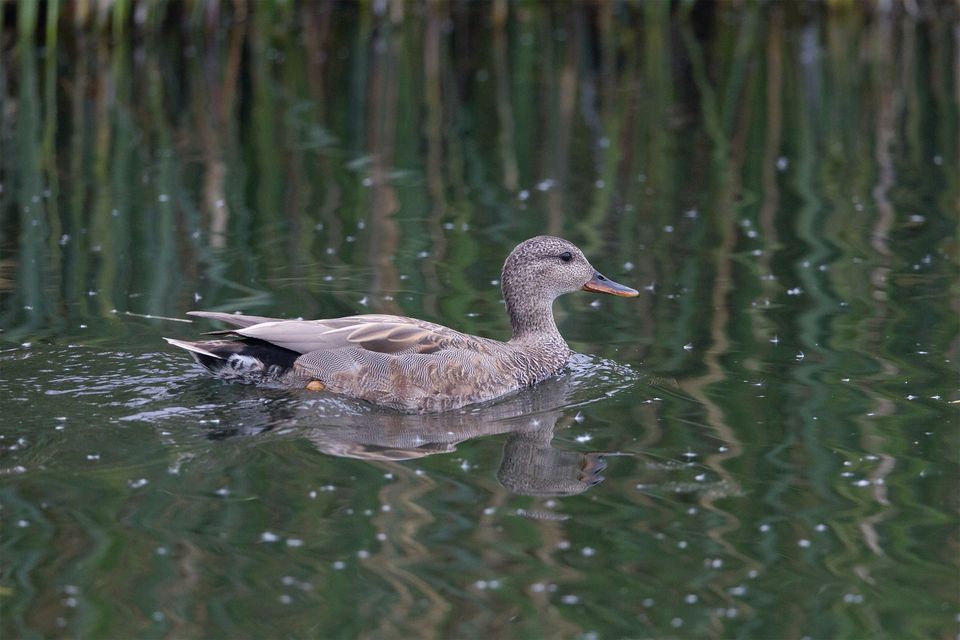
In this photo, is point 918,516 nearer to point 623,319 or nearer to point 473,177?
point 623,319

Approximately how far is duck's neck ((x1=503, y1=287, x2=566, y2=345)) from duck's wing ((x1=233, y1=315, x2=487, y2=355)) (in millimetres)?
675

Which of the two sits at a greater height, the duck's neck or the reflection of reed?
the reflection of reed

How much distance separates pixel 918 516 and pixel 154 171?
8.17m

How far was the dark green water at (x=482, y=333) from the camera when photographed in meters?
5.99

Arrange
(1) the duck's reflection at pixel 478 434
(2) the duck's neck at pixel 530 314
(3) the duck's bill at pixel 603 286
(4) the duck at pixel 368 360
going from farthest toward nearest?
(3) the duck's bill at pixel 603 286 < (2) the duck's neck at pixel 530 314 < (4) the duck at pixel 368 360 < (1) the duck's reflection at pixel 478 434

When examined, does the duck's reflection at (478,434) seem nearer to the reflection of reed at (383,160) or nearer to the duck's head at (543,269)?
the duck's head at (543,269)

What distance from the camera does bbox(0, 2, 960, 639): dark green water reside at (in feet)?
19.7

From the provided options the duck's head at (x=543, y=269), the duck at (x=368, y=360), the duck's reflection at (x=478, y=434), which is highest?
the duck's head at (x=543, y=269)

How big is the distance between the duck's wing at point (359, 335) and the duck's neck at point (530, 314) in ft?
2.22

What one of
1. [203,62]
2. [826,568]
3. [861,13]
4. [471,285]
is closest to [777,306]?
[471,285]

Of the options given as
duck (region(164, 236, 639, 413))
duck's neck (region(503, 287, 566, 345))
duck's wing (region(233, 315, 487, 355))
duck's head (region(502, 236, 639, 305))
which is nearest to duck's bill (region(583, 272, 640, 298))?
duck's head (region(502, 236, 639, 305))

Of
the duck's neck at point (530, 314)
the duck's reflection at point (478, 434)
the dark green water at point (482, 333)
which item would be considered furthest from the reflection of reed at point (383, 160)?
the duck's reflection at point (478, 434)

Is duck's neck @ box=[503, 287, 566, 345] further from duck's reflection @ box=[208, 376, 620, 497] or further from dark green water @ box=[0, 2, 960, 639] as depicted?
duck's reflection @ box=[208, 376, 620, 497]

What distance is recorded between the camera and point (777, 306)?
384 inches
